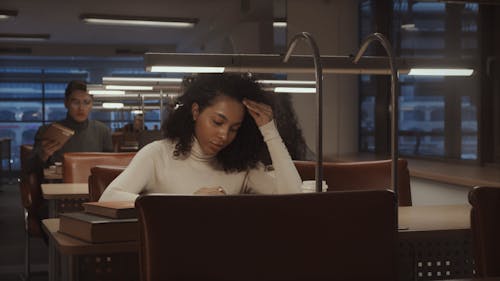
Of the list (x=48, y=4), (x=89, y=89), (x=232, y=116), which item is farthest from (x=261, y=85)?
(x=48, y=4)

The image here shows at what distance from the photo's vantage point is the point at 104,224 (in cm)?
188

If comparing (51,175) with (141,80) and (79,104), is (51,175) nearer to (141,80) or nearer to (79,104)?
(79,104)

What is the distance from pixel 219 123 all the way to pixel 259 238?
4.25 ft

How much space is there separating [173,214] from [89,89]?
4.07m

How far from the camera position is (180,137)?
2.82m

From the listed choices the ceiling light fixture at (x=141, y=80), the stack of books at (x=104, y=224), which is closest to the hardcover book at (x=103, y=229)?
the stack of books at (x=104, y=224)

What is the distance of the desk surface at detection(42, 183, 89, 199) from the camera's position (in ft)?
11.5

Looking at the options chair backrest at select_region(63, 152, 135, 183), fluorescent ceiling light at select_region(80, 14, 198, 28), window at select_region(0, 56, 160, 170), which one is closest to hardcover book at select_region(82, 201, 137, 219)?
chair backrest at select_region(63, 152, 135, 183)

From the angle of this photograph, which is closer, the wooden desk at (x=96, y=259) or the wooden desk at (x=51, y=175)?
the wooden desk at (x=96, y=259)

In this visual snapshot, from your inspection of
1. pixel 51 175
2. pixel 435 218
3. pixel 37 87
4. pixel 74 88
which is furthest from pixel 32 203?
pixel 37 87

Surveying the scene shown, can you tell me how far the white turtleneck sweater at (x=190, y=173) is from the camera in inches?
107

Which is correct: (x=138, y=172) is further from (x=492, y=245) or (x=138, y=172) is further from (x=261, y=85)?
(x=492, y=245)

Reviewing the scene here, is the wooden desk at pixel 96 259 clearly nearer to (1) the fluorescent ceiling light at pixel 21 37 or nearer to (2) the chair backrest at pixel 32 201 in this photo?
(2) the chair backrest at pixel 32 201

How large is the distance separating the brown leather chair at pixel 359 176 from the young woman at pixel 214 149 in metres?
0.33
